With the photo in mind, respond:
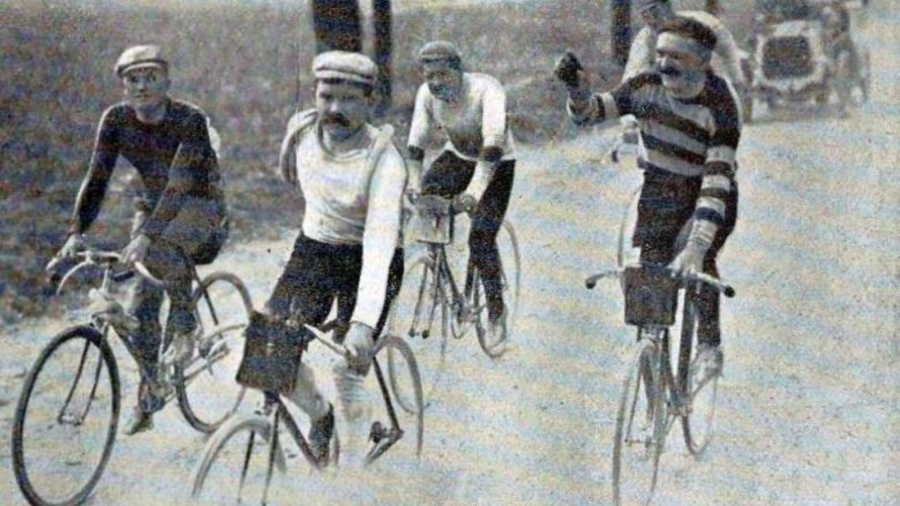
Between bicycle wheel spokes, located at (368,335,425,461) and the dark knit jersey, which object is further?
the dark knit jersey

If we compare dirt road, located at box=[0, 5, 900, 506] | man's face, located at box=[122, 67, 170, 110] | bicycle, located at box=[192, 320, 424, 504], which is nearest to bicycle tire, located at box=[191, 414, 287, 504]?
bicycle, located at box=[192, 320, 424, 504]

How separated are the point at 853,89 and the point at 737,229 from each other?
25.7 inches

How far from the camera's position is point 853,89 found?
4.30m

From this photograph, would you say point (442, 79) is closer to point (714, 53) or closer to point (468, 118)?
point (468, 118)

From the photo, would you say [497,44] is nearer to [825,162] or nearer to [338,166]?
[338,166]

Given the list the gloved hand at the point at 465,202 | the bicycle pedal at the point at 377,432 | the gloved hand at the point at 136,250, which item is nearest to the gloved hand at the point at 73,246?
the gloved hand at the point at 136,250

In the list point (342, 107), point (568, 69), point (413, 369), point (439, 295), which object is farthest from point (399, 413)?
point (568, 69)

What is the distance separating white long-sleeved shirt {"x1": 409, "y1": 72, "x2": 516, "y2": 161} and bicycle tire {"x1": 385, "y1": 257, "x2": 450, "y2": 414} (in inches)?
18.4

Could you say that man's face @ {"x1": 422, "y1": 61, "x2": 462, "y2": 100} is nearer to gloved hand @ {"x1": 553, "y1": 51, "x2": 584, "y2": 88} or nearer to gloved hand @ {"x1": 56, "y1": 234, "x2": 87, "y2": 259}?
gloved hand @ {"x1": 553, "y1": 51, "x2": 584, "y2": 88}

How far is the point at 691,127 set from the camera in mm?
3912

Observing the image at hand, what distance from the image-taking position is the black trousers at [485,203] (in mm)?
4387

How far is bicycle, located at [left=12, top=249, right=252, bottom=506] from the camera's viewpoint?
378 centimetres

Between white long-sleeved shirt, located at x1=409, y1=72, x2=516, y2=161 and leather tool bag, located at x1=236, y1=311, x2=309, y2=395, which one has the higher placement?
white long-sleeved shirt, located at x1=409, y1=72, x2=516, y2=161

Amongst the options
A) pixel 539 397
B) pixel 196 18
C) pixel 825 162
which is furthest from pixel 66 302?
pixel 825 162
